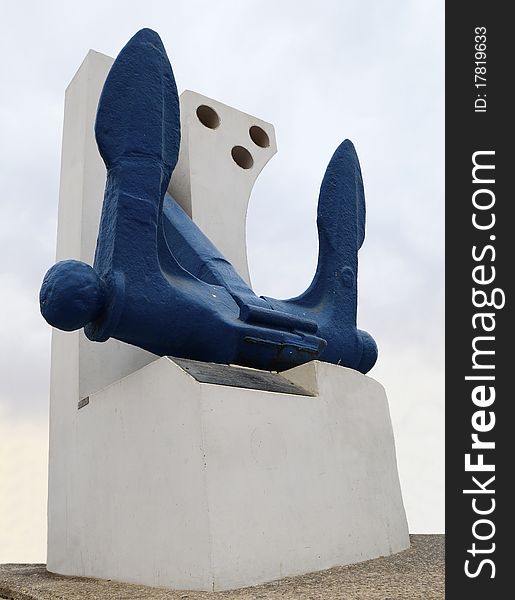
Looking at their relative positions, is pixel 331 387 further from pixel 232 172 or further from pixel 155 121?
pixel 232 172

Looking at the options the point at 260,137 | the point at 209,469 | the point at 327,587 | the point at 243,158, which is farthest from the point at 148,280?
the point at 260,137

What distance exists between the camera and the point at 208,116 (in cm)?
753

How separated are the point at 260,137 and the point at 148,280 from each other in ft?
12.1

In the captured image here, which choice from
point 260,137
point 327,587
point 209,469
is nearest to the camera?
point 327,587

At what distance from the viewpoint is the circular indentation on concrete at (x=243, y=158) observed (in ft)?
25.1

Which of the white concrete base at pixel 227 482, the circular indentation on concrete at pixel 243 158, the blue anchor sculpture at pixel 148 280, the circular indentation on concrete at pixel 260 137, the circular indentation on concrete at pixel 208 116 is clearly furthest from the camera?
the circular indentation on concrete at pixel 260 137

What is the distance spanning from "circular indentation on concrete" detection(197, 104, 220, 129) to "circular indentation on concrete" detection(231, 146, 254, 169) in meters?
0.37

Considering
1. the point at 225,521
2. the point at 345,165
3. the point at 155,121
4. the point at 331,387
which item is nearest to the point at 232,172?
the point at 345,165

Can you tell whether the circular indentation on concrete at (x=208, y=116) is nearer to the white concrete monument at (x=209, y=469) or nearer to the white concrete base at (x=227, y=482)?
the white concrete monument at (x=209, y=469)

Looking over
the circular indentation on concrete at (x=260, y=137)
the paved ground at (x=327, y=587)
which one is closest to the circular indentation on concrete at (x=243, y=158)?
the circular indentation on concrete at (x=260, y=137)

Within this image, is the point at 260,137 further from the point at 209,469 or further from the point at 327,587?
the point at 327,587

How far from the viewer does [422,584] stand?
11.7 feet

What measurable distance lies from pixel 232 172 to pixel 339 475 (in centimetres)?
387

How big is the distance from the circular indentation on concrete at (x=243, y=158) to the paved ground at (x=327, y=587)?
446 centimetres
